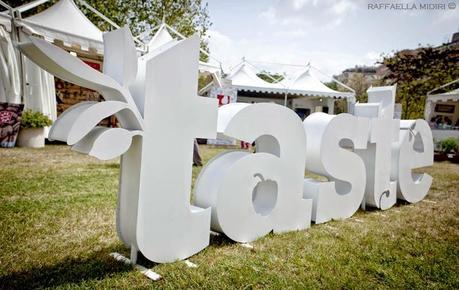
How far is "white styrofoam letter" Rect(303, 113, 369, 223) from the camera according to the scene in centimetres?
390

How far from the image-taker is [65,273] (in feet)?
7.66

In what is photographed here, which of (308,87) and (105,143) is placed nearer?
(105,143)

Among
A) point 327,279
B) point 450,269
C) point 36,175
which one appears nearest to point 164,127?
point 327,279

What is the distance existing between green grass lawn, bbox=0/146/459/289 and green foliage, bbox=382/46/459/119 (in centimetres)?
1547

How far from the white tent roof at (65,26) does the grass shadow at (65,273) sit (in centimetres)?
768

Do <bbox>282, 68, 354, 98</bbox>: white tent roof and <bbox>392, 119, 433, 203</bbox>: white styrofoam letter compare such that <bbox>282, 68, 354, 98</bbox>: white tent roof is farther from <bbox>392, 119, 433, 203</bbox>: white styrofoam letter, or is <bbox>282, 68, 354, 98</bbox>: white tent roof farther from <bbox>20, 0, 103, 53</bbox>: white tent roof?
<bbox>392, 119, 433, 203</bbox>: white styrofoam letter

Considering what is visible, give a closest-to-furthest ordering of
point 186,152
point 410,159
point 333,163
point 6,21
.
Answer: point 186,152 → point 333,163 → point 410,159 → point 6,21

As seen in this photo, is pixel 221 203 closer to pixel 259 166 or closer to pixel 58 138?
pixel 259 166

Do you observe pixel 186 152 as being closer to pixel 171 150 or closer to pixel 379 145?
pixel 171 150

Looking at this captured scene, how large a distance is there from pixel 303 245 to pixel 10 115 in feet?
24.9

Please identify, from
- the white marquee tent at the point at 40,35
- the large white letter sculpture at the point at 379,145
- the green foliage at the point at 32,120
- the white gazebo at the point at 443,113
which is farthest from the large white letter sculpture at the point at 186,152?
the white gazebo at the point at 443,113

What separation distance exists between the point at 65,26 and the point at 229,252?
345 inches

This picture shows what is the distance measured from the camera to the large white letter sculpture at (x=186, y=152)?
2.13 m

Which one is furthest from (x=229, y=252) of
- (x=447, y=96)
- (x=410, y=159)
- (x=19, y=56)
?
(x=447, y=96)
